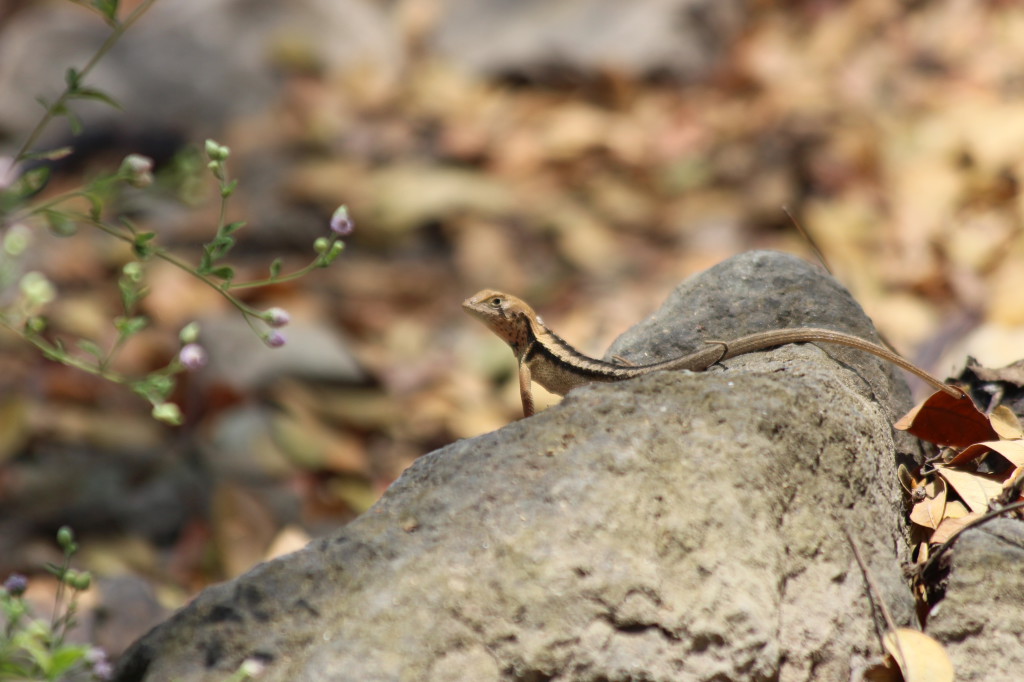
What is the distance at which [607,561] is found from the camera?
2266 mm

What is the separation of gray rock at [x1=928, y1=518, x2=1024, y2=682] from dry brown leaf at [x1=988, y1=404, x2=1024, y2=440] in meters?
0.53

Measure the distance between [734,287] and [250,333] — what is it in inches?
163

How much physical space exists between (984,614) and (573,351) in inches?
63.1

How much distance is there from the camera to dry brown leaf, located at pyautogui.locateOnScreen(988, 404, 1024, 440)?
3.04 metres

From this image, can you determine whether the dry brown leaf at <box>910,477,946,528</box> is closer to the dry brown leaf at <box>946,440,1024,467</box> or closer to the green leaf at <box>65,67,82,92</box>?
the dry brown leaf at <box>946,440,1024,467</box>

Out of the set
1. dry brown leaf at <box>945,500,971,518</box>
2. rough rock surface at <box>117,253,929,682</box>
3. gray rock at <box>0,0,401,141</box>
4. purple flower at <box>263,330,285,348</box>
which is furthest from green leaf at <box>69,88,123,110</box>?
gray rock at <box>0,0,401,141</box>

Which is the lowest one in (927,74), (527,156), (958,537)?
(958,537)

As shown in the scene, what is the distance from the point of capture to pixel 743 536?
235cm

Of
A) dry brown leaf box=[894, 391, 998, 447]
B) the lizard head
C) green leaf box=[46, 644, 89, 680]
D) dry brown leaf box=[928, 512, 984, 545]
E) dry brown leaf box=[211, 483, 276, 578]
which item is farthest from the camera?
dry brown leaf box=[211, 483, 276, 578]

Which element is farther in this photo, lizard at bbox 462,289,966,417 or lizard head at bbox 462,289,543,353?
lizard head at bbox 462,289,543,353

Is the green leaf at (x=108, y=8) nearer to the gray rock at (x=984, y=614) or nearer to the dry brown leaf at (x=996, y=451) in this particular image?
the gray rock at (x=984, y=614)

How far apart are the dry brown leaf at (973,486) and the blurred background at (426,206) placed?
1.83 m

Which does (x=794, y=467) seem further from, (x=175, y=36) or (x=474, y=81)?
(x=175, y=36)

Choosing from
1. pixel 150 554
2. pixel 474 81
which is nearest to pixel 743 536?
pixel 150 554
